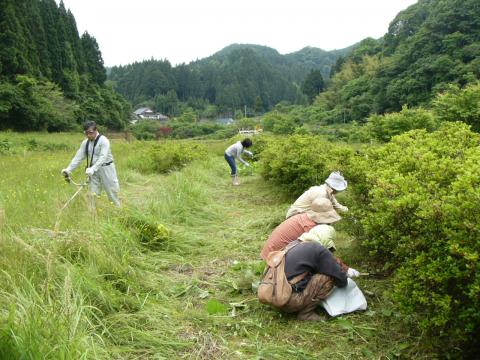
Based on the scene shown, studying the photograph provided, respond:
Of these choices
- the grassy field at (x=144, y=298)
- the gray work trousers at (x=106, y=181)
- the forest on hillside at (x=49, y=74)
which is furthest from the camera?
the forest on hillside at (x=49, y=74)

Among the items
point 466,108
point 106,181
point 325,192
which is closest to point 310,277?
point 325,192

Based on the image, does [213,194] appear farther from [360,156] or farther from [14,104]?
[14,104]

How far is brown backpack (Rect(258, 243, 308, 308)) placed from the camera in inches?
127

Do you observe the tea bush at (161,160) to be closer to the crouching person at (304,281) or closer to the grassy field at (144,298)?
the grassy field at (144,298)

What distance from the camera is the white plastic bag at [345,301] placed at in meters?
3.31

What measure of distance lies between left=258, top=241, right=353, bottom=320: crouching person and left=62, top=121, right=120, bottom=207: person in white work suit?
323 cm

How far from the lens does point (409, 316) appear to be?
291 centimetres

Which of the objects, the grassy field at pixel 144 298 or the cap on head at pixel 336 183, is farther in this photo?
the cap on head at pixel 336 183

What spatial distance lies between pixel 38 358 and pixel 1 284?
3.36 ft

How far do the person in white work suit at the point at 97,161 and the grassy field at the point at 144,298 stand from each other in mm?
536

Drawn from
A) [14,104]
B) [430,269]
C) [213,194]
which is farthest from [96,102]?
[430,269]

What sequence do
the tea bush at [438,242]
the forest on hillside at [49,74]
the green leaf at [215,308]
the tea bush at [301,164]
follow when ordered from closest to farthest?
the tea bush at [438,242] → the green leaf at [215,308] → the tea bush at [301,164] → the forest on hillside at [49,74]

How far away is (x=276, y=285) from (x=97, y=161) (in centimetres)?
345

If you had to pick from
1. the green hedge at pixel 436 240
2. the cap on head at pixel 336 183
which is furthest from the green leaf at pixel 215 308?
the cap on head at pixel 336 183
